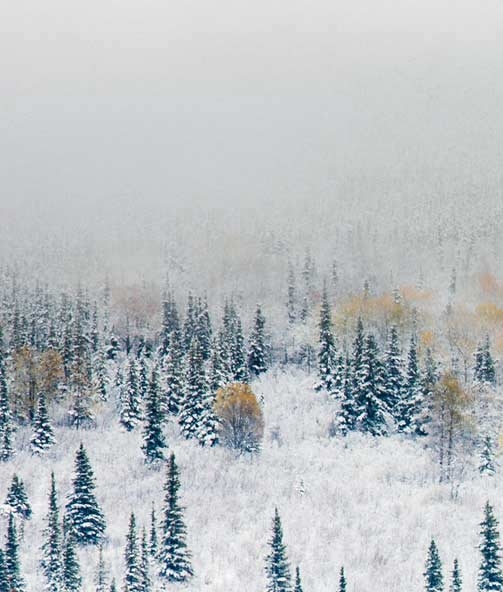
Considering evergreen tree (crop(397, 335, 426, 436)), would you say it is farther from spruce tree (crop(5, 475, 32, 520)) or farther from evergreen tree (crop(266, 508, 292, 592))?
spruce tree (crop(5, 475, 32, 520))

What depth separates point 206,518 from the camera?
180 feet

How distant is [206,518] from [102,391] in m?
34.0

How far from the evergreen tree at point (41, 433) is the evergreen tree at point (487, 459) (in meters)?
38.1

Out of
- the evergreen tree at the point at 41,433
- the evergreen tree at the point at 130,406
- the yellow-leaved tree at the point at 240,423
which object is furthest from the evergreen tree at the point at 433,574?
the evergreen tree at the point at 130,406

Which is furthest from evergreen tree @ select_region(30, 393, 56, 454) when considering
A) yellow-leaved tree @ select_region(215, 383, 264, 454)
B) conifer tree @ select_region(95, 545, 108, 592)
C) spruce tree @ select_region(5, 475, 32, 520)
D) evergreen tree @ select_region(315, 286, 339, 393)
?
evergreen tree @ select_region(315, 286, 339, 393)

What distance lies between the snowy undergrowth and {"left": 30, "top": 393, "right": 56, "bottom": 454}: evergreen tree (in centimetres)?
103

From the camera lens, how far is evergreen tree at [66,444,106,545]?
50.8 meters

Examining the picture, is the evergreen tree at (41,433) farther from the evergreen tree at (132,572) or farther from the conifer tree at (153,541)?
the evergreen tree at (132,572)

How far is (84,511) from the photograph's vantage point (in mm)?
51750

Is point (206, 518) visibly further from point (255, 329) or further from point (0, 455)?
point (255, 329)

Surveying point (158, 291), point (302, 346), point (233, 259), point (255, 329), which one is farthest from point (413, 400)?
point (233, 259)

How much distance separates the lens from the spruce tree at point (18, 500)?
177ft

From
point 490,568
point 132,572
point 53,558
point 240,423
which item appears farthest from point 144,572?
point 240,423

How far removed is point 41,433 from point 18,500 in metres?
13.8
